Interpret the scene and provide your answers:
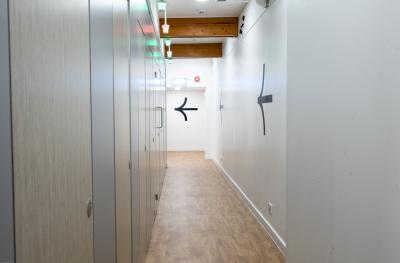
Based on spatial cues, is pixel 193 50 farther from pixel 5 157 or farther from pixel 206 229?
pixel 5 157

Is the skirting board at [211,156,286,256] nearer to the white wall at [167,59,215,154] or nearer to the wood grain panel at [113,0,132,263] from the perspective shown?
the wood grain panel at [113,0,132,263]

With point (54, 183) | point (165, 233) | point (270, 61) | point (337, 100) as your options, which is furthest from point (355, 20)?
point (165, 233)

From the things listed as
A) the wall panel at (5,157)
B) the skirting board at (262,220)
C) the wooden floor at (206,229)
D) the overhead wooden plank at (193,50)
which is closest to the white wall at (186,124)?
the overhead wooden plank at (193,50)

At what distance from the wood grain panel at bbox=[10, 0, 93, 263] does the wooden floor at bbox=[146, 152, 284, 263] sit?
2343 mm

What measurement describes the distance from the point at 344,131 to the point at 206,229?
2.90m

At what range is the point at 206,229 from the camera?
4227 millimetres

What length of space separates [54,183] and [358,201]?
1.25 m

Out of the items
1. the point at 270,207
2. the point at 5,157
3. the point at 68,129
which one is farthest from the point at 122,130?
the point at 270,207

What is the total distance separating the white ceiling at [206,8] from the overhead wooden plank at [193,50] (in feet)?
7.81

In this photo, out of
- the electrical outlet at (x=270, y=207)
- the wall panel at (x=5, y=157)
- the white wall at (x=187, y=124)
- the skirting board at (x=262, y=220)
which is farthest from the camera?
the white wall at (x=187, y=124)

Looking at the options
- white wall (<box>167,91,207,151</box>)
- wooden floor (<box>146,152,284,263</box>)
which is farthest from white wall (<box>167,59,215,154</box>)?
wooden floor (<box>146,152,284,263</box>)

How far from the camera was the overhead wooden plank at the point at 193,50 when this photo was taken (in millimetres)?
8953

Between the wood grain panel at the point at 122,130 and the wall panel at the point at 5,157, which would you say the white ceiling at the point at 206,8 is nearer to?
the wood grain panel at the point at 122,130

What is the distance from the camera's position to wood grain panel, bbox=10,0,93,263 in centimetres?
72
